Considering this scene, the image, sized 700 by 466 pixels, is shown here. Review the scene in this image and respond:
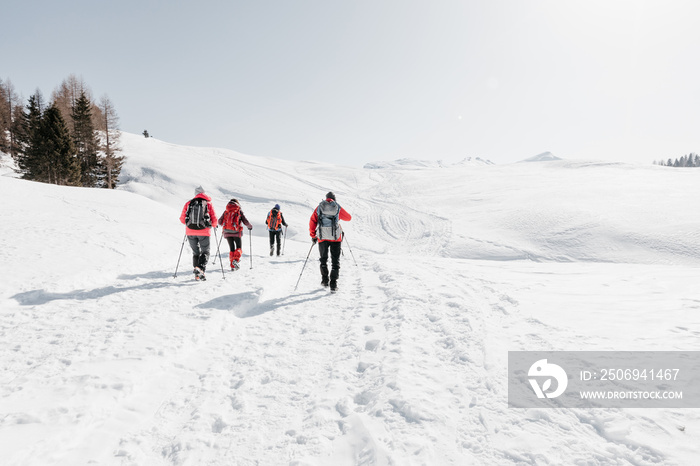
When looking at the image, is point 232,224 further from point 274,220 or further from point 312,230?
point 274,220

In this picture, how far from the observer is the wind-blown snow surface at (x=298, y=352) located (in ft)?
8.50

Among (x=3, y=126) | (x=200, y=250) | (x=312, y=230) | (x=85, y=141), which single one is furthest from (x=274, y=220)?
(x=3, y=126)

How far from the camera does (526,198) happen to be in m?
27.4

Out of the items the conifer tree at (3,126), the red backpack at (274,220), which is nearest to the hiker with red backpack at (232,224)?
the red backpack at (274,220)

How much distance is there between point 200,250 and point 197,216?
0.95 meters

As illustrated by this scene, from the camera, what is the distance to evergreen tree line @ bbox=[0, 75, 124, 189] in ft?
93.7

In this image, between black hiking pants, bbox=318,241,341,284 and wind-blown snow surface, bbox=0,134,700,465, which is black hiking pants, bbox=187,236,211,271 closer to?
wind-blown snow surface, bbox=0,134,700,465

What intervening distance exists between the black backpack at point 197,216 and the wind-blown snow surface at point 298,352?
55.0 inches

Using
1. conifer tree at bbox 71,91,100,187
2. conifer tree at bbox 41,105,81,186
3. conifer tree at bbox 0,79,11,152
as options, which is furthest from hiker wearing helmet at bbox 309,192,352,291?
conifer tree at bbox 0,79,11,152

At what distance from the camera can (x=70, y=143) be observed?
29062 mm

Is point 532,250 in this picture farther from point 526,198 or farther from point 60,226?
point 60,226

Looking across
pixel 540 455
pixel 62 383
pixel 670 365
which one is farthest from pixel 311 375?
pixel 670 365

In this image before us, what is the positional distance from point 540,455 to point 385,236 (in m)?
20.1

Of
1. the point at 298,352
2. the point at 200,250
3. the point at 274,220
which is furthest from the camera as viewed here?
the point at 274,220
